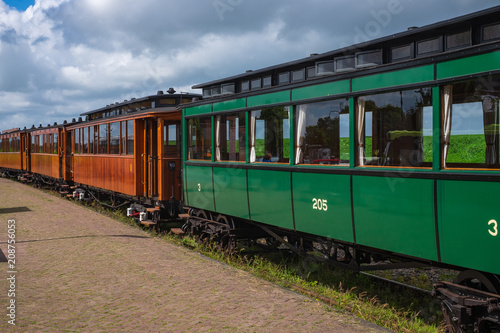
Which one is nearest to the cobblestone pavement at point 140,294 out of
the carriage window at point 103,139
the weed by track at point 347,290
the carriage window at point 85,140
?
the weed by track at point 347,290

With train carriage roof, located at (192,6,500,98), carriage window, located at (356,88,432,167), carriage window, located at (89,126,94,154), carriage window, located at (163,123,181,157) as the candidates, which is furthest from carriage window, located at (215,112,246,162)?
carriage window, located at (89,126,94,154)

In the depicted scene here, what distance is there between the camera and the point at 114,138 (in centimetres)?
1540

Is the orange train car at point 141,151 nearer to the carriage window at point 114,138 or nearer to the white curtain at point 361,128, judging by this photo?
the carriage window at point 114,138

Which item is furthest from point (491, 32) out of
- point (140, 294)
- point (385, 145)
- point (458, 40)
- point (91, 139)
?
point (91, 139)

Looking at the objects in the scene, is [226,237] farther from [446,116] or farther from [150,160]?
[446,116]

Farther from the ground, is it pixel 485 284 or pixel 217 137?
pixel 217 137

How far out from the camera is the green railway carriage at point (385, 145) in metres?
5.06

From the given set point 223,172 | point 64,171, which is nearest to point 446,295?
→ point 223,172

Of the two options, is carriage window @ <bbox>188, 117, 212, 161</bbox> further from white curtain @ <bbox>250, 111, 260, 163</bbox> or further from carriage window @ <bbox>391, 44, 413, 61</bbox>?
carriage window @ <bbox>391, 44, 413, 61</bbox>

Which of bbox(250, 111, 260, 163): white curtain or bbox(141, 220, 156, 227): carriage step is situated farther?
bbox(141, 220, 156, 227): carriage step

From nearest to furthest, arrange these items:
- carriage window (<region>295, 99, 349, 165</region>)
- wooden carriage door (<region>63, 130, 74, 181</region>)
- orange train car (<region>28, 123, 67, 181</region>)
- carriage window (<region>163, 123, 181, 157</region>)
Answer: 1. carriage window (<region>295, 99, 349, 165</region>)
2. carriage window (<region>163, 123, 181, 157</region>)
3. wooden carriage door (<region>63, 130, 74, 181</region>)
4. orange train car (<region>28, 123, 67, 181</region>)

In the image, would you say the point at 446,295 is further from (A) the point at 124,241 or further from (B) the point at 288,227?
(A) the point at 124,241

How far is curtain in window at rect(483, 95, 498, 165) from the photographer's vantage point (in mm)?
4988

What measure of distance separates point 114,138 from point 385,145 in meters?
10.8
